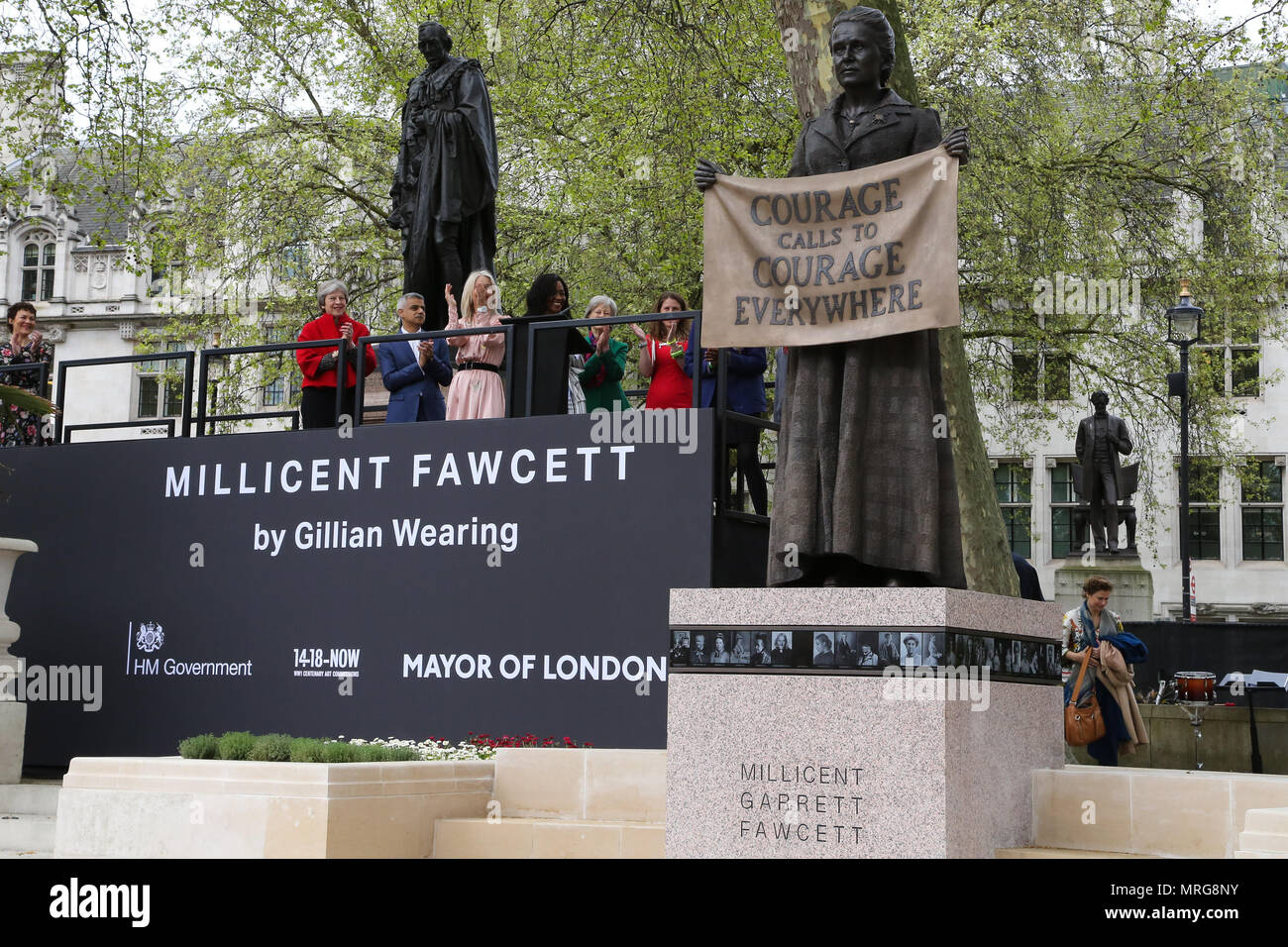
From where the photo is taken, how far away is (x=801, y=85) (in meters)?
13.7

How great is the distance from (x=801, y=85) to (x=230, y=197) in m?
14.6

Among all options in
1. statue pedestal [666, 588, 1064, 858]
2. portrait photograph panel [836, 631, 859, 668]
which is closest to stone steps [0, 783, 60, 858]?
statue pedestal [666, 588, 1064, 858]

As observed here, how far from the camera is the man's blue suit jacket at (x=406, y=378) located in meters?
12.2

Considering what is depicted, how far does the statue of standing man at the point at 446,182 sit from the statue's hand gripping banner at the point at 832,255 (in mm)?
5311

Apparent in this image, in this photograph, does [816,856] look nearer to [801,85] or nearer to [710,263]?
[710,263]

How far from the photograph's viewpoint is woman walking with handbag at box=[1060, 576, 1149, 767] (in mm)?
11664

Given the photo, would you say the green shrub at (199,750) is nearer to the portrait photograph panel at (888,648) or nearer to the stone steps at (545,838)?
the stone steps at (545,838)

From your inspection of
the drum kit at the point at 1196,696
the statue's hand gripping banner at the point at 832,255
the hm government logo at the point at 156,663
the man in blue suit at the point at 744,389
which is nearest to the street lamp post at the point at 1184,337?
the drum kit at the point at 1196,696

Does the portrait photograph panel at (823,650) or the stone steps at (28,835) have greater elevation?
the portrait photograph panel at (823,650)

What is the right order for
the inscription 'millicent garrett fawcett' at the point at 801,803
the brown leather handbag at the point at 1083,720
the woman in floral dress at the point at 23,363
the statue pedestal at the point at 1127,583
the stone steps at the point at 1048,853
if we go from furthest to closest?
→ 1. the statue pedestal at the point at 1127,583
2. the woman in floral dress at the point at 23,363
3. the brown leather handbag at the point at 1083,720
4. the stone steps at the point at 1048,853
5. the inscription 'millicent garrett fawcett' at the point at 801,803

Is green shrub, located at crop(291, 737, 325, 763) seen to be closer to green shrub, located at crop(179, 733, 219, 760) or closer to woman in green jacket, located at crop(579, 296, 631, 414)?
green shrub, located at crop(179, 733, 219, 760)

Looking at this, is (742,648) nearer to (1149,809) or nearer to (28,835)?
(1149,809)

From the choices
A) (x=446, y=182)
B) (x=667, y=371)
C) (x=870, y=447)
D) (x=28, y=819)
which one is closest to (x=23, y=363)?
(x=446, y=182)

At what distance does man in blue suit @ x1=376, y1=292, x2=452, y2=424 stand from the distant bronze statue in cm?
1753
